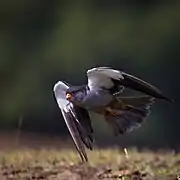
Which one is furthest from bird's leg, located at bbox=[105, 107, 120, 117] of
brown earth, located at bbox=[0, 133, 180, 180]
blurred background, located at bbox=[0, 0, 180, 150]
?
blurred background, located at bbox=[0, 0, 180, 150]

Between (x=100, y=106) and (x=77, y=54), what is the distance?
709cm

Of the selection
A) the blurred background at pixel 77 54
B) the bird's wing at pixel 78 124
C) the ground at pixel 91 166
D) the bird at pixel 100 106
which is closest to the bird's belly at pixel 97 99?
the bird at pixel 100 106

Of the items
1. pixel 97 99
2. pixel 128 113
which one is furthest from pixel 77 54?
pixel 97 99

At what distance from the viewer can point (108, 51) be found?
12008mm

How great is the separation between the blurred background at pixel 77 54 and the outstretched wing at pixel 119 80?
6037 millimetres

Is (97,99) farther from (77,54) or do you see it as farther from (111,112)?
(77,54)

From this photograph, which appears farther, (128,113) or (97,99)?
(128,113)

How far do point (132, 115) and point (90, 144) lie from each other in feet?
1.06

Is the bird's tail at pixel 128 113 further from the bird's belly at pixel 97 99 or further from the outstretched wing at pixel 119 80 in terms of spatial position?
the outstretched wing at pixel 119 80

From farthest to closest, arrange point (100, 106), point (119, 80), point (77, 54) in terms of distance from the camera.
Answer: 1. point (77, 54)
2. point (100, 106)
3. point (119, 80)

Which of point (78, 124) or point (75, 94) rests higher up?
point (75, 94)

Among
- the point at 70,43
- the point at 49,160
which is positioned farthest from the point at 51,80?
the point at 49,160

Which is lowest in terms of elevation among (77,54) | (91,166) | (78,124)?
(91,166)

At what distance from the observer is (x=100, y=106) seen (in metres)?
5.01
